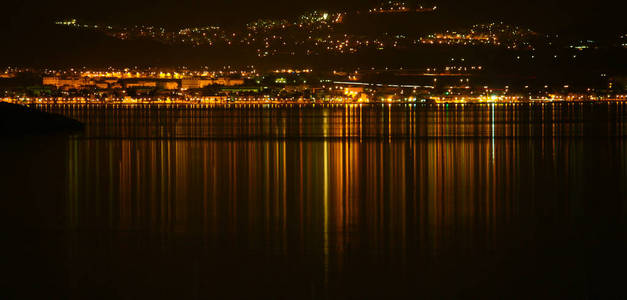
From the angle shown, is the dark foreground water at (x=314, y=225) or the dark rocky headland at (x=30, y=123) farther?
the dark rocky headland at (x=30, y=123)

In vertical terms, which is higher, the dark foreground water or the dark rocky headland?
the dark rocky headland

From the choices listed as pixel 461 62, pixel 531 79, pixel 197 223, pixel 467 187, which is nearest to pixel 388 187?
pixel 467 187

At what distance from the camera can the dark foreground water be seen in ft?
23.7

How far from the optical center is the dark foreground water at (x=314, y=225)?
284 inches

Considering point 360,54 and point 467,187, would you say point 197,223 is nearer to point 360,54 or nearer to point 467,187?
point 467,187

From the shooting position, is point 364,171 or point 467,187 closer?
point 467,187

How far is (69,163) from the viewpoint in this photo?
1731 centimetres

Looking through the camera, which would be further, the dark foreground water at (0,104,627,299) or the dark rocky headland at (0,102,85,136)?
the dark rocky headland at (0,102,85,136)

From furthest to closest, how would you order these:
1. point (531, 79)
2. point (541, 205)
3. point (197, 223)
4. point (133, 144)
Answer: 1. point (531, 79)
2. point (133, 144)
3. point (541, 205)
4. point (197, 223)

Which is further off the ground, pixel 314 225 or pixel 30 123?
pixel 30 123

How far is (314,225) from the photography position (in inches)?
384

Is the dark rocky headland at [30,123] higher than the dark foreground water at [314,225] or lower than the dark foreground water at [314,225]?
higher

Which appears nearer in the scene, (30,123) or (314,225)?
(314,225)

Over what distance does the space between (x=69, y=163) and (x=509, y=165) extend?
7.80 metres
